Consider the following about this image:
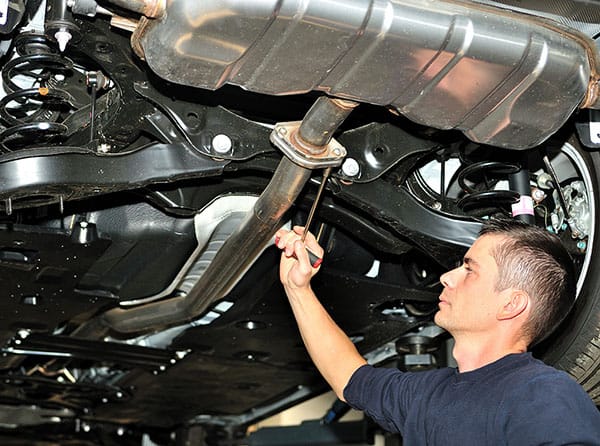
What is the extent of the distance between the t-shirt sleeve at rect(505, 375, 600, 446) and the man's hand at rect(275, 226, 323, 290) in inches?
26.8

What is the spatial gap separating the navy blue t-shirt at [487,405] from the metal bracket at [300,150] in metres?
0.53

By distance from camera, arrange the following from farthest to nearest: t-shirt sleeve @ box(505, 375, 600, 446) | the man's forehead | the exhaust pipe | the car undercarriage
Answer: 1. the man's forehead
2. the exhaust pipe
3. the car undercarriage
4. t-shirt sleeve @ box(505, 375, 600, 446)

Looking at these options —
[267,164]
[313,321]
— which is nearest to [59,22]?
[267,164]

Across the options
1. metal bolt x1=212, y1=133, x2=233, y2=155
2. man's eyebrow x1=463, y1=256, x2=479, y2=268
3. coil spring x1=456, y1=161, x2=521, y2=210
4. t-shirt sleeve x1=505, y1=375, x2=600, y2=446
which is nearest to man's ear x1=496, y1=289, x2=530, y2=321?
man's eyebrow x1=463, y1=256, x2=479, y2=268

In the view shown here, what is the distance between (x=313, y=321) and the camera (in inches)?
94.3

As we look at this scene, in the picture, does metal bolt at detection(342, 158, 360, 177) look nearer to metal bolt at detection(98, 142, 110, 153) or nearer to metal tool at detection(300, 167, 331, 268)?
metal tool at detection(300, 167, 331, 268)

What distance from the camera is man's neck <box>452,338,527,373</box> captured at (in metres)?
Answer: 2.03

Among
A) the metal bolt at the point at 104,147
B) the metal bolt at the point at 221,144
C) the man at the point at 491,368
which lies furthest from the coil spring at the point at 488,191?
the metal bolt at the point at 104,147

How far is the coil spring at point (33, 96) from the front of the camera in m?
2.02

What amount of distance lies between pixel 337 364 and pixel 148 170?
2.19 feet

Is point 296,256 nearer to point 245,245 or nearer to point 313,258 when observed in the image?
point 313,258

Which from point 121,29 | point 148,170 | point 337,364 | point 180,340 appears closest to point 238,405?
point 180,340

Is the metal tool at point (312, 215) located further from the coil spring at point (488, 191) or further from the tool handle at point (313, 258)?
the coil spring at point (488, 191)

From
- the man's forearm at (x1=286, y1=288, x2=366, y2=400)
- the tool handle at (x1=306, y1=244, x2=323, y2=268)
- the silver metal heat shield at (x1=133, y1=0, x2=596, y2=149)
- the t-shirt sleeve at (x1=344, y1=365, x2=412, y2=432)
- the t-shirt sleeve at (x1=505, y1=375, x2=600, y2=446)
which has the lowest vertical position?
the t-shirt sleeve at (x1=505, y1=375, x2=600, y2=446)
